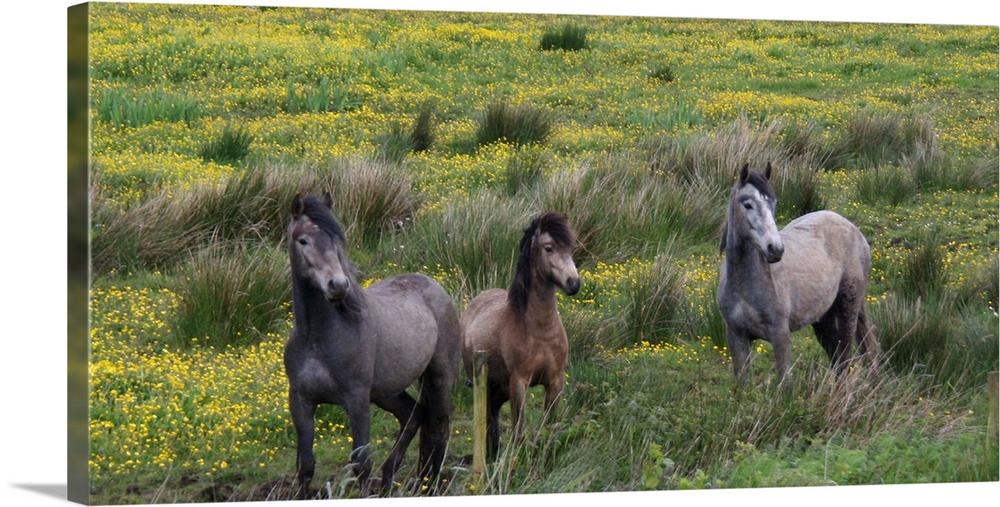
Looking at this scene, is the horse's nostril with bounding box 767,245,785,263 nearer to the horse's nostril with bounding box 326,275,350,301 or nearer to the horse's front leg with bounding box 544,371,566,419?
the horse's front leg with bounding box 544,371,566,419

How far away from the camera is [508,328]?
882 cm

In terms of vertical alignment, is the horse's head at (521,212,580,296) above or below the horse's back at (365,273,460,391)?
above

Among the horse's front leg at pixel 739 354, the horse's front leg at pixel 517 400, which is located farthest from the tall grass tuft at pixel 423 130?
the horse's front leg at pixel 739 354

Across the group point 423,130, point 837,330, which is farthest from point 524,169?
point 837,330

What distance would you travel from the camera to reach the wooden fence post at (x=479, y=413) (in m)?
8.53

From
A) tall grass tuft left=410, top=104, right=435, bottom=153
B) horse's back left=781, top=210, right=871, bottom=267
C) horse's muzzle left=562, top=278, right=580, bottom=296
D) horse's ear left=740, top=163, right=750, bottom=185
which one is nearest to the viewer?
horse's muzzle left=562, top=278, right=580, bottom=296

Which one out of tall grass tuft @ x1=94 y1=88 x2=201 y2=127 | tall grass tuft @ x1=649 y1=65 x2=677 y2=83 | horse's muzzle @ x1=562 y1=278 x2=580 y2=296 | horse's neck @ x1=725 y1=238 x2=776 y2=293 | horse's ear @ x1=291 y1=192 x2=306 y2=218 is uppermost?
tall grass tuft @ x1=649 y1=65 x2=677 y2=83

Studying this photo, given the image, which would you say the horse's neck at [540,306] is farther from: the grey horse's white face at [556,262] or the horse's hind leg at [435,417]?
the horse's hind leg at [435,417]

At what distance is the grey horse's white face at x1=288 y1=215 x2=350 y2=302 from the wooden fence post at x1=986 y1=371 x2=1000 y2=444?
4839 millimetres

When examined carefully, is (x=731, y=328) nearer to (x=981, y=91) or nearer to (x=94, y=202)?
(x=981, y=91)

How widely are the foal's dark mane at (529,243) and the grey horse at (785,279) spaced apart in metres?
1.34

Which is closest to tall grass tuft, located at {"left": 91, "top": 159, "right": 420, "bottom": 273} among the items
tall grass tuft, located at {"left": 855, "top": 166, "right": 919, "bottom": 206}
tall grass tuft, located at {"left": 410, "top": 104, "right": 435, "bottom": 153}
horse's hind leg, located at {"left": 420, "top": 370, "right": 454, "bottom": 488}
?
tall grass tuft, located at {"left": 410, "top": 104, "right": 435, "bottom": 153}

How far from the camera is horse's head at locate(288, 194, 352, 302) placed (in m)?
7.65

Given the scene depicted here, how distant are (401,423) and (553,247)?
1406 mm
